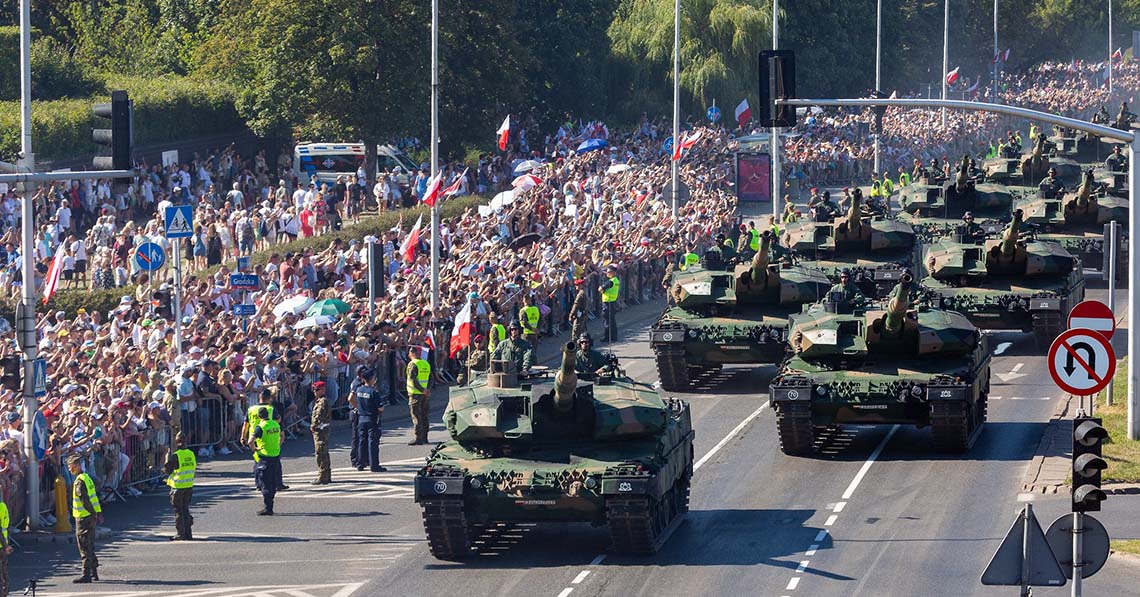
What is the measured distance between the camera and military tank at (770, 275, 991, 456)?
28.3 m

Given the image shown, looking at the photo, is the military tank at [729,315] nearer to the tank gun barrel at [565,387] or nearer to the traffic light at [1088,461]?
the tank gun barrel at [565,387]

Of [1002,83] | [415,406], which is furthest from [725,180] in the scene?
[1002,83]

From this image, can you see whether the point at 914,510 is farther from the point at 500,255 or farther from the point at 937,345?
the point at 500,255

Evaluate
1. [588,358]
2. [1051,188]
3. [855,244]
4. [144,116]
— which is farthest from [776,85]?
[144,116]

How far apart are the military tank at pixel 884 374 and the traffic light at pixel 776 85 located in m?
3.40

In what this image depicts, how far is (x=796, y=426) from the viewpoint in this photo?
2862cm

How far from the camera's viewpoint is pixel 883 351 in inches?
1157

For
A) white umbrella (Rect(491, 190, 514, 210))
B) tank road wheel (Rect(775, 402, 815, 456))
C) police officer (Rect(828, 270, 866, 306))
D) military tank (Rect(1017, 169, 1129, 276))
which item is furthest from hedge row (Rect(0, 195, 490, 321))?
tank road wheel (Rect(775, 402, 815, 456))

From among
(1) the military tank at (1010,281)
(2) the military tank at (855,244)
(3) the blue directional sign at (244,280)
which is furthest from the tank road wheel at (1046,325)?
(3) the blue directional sign at (244,280)

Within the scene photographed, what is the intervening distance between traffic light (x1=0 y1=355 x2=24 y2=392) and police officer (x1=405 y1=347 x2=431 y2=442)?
585 centimetres

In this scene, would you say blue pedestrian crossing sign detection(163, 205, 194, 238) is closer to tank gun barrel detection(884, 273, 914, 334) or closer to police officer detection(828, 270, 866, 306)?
police officer detection(828, 270, 866, 306)

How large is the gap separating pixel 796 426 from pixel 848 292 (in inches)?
208

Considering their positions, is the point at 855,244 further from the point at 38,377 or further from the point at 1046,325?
the point at 38,377

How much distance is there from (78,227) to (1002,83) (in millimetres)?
71107
